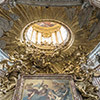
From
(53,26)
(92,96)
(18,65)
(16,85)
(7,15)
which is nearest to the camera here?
(92,96)

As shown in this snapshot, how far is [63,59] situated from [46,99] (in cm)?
393

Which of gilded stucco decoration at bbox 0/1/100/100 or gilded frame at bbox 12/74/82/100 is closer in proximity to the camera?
gilded frame at bbox 12/74/82/100

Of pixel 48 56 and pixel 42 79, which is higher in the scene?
pixel 48 56

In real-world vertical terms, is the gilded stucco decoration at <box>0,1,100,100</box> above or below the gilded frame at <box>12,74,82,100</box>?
above

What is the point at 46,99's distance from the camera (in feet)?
10.2

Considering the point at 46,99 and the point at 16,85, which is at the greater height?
the point at 16,85

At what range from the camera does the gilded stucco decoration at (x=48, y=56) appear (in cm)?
416

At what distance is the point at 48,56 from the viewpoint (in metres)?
6.32

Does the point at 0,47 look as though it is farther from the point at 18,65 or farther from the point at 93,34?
the point at 93,34

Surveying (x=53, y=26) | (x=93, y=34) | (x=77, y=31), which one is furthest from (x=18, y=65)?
(x=53, y=26)

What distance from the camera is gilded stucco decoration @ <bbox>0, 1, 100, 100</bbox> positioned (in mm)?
4164

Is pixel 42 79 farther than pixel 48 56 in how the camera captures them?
No

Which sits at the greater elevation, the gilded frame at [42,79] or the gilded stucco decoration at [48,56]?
the gilded stucco decoration at [48,56]

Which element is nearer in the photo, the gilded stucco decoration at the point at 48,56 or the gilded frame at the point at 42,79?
the gilded frame at the point at 42,79
